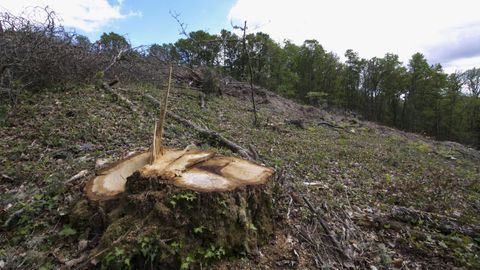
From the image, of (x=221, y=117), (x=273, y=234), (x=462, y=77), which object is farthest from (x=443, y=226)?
(x=462, y=77)

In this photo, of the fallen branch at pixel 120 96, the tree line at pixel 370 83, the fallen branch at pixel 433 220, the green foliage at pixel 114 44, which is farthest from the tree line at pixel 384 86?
the fallen branch at pixel 433 220

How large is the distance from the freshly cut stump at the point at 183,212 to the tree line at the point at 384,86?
22090 millimetres

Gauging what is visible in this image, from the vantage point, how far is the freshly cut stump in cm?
191

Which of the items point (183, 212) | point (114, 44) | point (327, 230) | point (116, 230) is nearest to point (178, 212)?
point (183, 212)

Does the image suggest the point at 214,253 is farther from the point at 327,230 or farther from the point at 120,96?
the point at 120,96

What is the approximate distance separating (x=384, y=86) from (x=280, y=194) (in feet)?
107

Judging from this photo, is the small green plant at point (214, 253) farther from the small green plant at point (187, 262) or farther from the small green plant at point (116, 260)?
the small green plant at point (116, 260)

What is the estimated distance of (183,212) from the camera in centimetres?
204

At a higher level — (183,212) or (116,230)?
(183,212)

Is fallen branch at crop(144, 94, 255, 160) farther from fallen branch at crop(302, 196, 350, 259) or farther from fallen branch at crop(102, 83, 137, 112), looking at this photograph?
fallen branch at crop(302, 196, 350, 259)

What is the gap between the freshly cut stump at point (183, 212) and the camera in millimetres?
1911

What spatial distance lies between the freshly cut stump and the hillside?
4.7 inches

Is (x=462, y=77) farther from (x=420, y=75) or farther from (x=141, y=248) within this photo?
(x=141, y=248)

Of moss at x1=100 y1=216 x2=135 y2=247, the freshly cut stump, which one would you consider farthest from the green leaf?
moss at x1=100 y1=216 x2=135 y2=247
